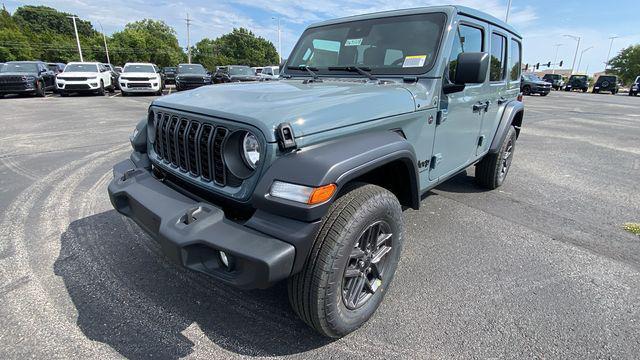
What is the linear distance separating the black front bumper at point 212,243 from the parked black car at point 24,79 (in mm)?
17777

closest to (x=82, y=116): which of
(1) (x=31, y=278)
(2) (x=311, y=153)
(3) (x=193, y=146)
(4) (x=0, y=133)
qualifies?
(4) (x=0, y=133)

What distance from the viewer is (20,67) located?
16281 mm

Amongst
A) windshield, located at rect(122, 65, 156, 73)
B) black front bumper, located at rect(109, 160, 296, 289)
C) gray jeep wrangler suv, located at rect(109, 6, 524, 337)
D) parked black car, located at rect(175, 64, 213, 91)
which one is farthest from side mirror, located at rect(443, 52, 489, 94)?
windshield, located at rect(122, 65, 156, 73)

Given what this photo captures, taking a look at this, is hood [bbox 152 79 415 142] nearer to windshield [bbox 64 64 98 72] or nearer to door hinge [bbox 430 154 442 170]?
door hinge [bbox 430 154 442 170]

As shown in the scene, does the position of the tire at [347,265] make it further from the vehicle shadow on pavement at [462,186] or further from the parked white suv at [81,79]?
the parked white suv at [81,79]

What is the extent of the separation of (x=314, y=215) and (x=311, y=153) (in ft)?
1.12

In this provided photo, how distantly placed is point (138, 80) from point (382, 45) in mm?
17440

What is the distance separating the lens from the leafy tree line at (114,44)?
55.4 metres

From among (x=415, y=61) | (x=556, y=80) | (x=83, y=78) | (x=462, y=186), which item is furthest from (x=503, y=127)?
(x=556, y=80)

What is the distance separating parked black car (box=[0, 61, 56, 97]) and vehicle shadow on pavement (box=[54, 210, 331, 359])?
16.5 m

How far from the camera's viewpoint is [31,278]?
262cm

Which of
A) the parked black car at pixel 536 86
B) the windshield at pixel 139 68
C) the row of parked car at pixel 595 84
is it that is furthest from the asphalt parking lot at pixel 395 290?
the row of parked car at pixel 595 84

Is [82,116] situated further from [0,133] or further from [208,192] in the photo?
[208,192]

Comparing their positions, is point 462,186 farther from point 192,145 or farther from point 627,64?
point 627,64
